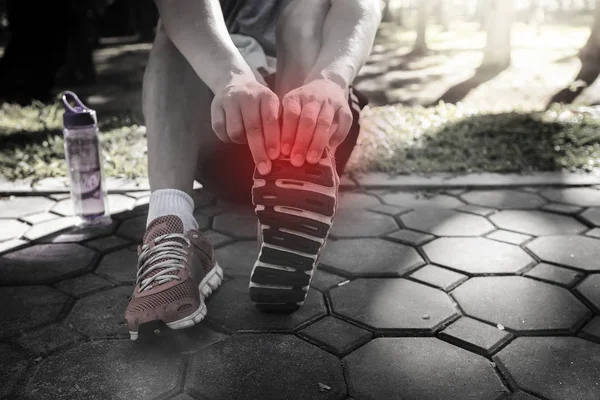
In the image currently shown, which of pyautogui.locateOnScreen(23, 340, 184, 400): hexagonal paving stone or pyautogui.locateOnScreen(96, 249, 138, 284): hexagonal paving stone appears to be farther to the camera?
pyautogui.locateOnScreen(96, 249, 138, 284): hexagonal paving stone

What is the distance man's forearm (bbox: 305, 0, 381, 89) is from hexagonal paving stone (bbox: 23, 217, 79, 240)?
1.26m

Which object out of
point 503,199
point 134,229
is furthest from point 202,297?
point 503,199

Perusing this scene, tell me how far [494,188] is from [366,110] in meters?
1.62

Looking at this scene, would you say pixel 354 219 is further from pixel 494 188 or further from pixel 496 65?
pixel 496 65

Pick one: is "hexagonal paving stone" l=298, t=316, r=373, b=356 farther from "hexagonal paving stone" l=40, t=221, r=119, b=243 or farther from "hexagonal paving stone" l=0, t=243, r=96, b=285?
"hexagonal paving stone" l=40, t=221, r=119, b=243

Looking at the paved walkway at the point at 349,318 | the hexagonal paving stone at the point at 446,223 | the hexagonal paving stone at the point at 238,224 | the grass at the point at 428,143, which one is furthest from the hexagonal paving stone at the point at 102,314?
the grass at the point at 428,143

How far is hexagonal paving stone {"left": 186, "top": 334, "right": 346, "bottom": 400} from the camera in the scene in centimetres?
126

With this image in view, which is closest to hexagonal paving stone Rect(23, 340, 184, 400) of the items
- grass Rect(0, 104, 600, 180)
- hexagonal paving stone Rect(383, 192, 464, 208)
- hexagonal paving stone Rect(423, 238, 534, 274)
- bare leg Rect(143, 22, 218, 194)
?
bare leg Rect(143, 22, 218, 194)

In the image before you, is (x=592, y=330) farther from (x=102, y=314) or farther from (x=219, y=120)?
(x=102, y=314)

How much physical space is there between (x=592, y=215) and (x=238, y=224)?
1422 mm

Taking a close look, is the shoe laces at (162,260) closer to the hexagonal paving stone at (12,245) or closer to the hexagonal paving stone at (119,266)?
the hexagonal paving stone at (119,266)

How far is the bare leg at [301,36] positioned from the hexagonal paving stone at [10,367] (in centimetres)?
108

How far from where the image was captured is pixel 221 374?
4.34 ft

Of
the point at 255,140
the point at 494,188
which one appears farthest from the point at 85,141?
the point at 494,188
